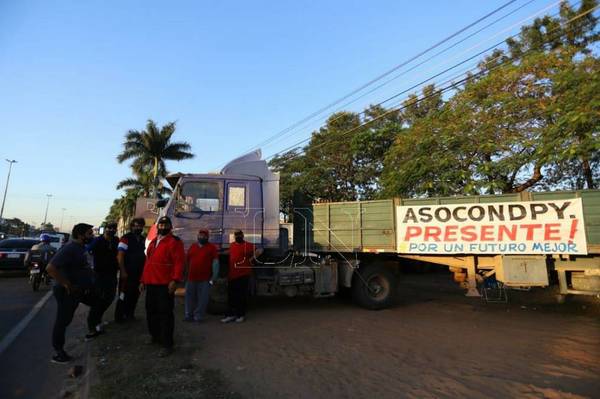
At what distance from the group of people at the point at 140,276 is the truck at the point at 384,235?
65 cm

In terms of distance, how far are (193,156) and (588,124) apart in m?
28.3

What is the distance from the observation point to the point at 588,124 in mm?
10609

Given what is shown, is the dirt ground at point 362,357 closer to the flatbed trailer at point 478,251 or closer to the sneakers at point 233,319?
the sneakers at point 233,319

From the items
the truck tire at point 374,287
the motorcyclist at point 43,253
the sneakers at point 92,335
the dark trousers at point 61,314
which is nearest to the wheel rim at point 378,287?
the truck tire at point 374,287

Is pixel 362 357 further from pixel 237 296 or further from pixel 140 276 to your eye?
pixel 140 276

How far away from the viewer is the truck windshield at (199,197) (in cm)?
793

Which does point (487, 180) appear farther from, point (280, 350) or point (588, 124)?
point (280, 350)

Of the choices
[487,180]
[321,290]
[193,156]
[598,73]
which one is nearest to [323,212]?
[321,290]

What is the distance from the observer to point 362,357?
514cm

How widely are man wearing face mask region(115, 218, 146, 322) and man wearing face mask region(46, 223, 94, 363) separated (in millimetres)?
1267

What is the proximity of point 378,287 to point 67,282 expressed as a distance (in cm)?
637

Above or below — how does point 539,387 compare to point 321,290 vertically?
below

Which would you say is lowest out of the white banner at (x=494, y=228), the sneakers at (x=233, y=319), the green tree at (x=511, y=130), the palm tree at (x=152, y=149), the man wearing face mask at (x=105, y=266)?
the sneakers at (x=233, y=319)

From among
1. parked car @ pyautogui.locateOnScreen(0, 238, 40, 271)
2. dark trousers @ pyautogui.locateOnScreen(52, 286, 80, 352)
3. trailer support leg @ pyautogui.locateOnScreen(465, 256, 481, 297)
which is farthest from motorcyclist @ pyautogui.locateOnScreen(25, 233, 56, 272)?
trailer support leg @ pyautogui.locateOnScreen(465, 256, 481, 297)
